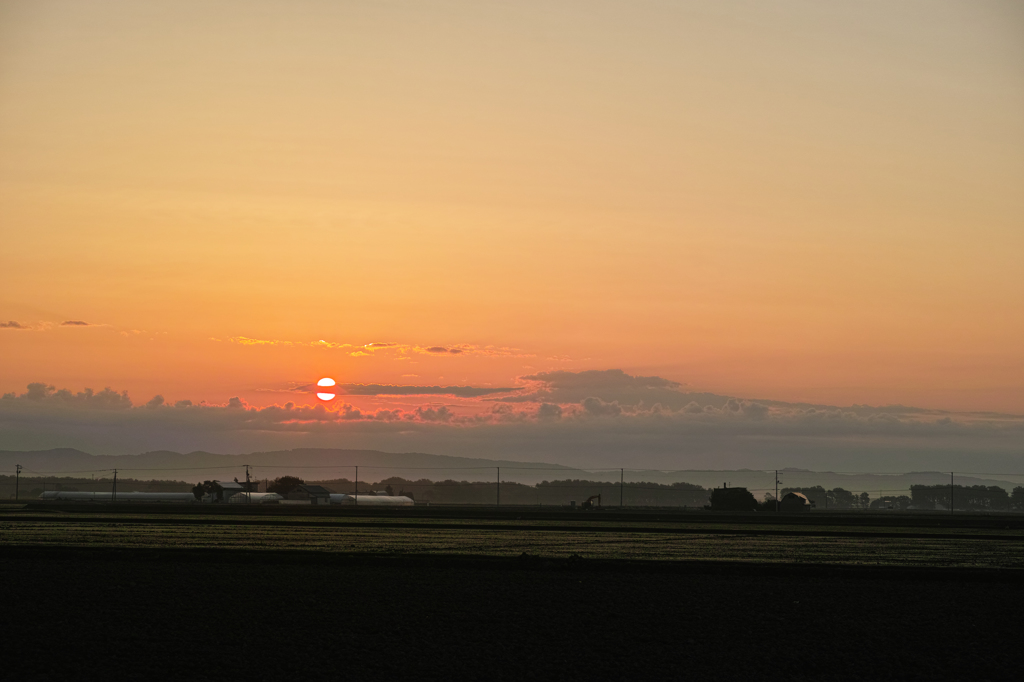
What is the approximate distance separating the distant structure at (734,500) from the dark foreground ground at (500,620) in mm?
55798

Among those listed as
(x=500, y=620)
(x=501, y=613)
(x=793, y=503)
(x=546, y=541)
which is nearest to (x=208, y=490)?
(x=793, y=503)

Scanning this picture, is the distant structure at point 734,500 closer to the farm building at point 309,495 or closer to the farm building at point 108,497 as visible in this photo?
the farm building at point 309,495

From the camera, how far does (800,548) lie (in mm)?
27719

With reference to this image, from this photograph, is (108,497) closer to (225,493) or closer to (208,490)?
(208,490)

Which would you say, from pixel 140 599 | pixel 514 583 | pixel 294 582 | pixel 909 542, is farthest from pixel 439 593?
pixel 909 542

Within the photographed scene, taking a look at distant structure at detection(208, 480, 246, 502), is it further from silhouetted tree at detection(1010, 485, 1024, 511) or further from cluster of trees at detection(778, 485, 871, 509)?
silhouetted tree at detection(1010, 485, 1024, 511)

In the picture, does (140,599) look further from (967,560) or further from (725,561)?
(967,560)

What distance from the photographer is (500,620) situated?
14.4 meters

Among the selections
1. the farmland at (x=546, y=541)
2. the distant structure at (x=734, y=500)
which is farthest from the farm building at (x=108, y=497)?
the farmland at (x=546, y=541)

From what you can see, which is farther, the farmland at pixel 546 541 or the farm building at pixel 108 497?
the farm building at pixel 108 497

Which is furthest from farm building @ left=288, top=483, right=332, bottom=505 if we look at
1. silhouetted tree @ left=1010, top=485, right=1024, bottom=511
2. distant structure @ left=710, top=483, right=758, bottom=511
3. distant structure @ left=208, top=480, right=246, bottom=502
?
silhouetted tree @ left=1010, top=485, right=1024, bottom=511

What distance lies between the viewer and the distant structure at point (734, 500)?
74938mm

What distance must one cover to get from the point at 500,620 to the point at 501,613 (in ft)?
1.83

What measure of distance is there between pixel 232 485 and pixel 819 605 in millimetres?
103191
